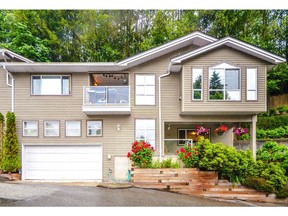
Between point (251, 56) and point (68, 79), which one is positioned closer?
point (251, 56)

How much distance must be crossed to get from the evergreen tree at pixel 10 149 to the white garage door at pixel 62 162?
1.16ft

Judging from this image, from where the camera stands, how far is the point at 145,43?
1542 centimetres

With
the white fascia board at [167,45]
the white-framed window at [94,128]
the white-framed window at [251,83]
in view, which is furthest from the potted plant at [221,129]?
the white-framed window at [94,128]

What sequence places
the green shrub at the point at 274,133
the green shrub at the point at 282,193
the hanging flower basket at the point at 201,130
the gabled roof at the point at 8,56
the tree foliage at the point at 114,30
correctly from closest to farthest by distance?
the green shrub at the point at 282,193, the gabled roof at the point at 8,56, the hanging flower basket at the point at 201,130, the green shrub at the point at 274,133, the tree foliage at the point at 114,30

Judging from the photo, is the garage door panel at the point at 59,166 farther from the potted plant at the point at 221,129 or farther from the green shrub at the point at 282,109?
the green shrub at the point at 282,109

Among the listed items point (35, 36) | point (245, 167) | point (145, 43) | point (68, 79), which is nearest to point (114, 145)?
point (68, 79)

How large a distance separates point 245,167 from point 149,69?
498cm

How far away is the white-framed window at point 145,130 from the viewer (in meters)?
10.0

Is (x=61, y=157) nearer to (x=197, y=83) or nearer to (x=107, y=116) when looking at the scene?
(x=107, y=116)

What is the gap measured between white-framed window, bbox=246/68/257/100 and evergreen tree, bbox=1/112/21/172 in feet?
28.6

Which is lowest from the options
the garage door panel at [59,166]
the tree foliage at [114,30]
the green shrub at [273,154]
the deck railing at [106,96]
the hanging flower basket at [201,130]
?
the garage door panel at [59,166]

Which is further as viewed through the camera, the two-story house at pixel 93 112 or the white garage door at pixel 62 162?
the white garage door at pixel 62 162

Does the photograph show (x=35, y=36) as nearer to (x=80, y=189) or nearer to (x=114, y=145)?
(x=114, y=145)

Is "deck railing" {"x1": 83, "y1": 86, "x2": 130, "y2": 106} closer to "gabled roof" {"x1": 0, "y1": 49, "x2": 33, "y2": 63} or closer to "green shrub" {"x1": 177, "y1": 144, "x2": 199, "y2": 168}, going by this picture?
"green shrub" {"x1": 177, "y1": 144, "x2": 199, "y2": 168}
